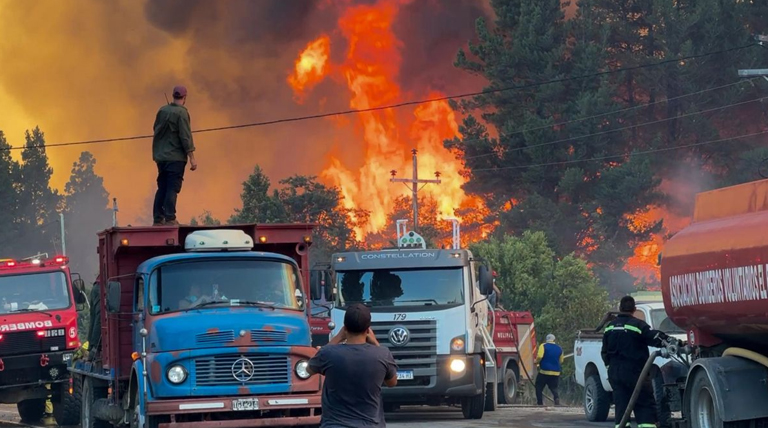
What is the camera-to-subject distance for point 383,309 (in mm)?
21219

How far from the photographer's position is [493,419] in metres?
21.7

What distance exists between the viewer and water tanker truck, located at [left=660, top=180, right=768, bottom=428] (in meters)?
13.7

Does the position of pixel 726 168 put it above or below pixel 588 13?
below

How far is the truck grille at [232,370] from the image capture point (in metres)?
14.5

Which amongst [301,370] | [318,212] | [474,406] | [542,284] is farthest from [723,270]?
[318,212]

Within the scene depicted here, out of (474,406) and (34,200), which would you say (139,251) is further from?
(34,200)

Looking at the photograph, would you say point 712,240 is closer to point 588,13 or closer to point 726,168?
point 726,168

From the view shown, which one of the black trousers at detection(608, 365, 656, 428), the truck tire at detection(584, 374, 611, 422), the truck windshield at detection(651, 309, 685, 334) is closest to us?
the black trousers at detection(608, 365, 656, 428)

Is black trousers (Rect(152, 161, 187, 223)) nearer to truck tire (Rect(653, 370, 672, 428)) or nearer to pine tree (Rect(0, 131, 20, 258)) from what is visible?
truck tire (Rect(653, 370, 672, 428))

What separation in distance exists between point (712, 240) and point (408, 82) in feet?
245

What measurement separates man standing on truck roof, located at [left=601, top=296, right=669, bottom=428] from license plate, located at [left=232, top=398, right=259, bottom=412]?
14.6 ft

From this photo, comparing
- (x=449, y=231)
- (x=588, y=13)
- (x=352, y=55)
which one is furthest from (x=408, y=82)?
(x=588, y=13)

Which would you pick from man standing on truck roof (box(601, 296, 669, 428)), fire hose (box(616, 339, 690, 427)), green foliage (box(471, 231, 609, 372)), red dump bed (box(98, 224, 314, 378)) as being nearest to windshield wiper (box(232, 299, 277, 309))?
red dump bed (box(98, 224, 314, 378))

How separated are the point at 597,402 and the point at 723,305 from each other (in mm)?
7129
